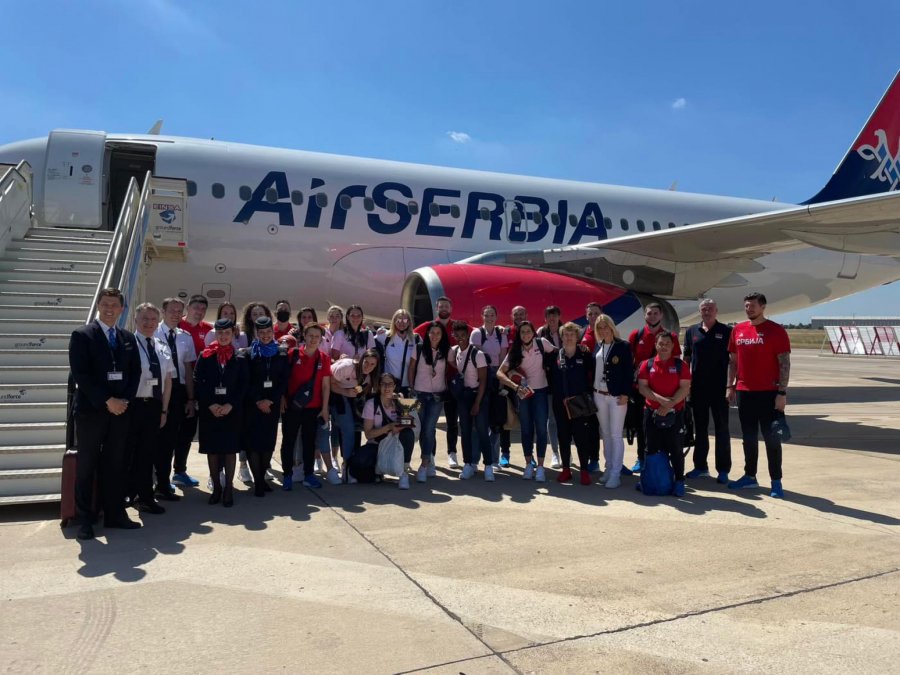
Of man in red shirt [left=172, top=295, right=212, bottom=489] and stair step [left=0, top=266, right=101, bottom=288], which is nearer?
man in red shirt [left=172, top=295, right=212, bottom=489]

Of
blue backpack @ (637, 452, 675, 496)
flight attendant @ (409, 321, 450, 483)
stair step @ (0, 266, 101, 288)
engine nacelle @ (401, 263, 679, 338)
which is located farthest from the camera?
engine nacelle @ (401, 263, 679, 338)

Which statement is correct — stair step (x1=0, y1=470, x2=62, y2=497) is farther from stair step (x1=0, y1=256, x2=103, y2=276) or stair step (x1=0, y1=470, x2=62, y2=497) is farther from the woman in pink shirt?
the woman in pink shirt

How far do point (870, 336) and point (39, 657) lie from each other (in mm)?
41276

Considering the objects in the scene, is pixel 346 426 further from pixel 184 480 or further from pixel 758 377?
pixel 758 377

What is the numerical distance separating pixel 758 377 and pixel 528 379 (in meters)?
1.92

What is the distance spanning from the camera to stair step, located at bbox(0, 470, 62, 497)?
4602 mm

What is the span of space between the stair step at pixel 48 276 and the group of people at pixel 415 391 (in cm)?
199

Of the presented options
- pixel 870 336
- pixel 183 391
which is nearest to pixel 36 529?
pixel 183 391

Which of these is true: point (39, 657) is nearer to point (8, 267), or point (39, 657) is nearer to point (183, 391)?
point (183, 391)

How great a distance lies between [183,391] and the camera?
5309mm

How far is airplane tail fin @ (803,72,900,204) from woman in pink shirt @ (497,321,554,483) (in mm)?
11155

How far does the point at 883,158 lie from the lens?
551 inches

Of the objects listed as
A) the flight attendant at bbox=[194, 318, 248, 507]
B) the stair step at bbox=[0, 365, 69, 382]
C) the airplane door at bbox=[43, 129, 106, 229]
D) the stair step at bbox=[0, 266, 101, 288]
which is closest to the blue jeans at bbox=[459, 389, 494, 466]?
the flight attendant at bbox=[194, 318, 248, 507]

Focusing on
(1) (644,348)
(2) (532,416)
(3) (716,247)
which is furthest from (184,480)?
(3) (716,247)
